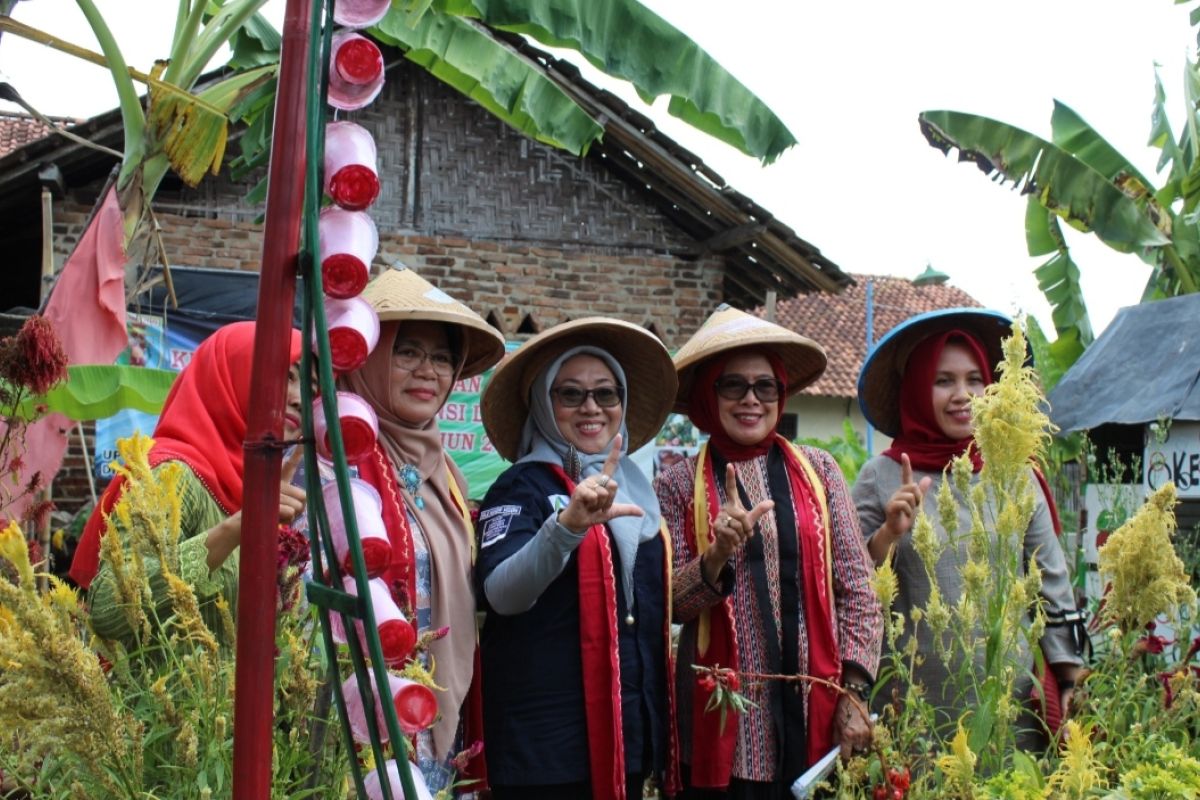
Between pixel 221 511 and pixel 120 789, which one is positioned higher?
pixel 221 511

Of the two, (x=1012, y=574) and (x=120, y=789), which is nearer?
(x=120, y=789)

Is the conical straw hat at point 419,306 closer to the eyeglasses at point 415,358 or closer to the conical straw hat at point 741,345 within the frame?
the eyeglasses at point 415,358

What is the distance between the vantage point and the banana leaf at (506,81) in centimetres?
608

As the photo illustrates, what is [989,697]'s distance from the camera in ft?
5.59

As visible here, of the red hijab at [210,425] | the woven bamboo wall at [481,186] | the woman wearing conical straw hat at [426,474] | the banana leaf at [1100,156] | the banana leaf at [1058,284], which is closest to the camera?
the red hijab at [210,425]

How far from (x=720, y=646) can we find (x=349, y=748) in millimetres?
1711

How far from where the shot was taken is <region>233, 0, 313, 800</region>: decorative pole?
3.63 ft

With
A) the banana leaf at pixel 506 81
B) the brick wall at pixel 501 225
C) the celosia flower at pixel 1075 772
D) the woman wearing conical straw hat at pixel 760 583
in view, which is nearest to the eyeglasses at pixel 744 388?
the woman wearing conical straw hat at pixel 760 583

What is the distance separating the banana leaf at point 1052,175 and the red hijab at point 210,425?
18.1 ft

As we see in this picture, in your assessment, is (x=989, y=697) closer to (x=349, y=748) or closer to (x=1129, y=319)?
(x=349, y=748)

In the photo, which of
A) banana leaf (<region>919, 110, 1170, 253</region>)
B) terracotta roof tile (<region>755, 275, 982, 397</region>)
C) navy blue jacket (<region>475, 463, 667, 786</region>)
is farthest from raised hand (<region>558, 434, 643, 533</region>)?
terracotta roof tile (<region>755, 275, 982, 397</region>)

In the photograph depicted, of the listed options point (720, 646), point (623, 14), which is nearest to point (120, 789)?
point (720, 646)

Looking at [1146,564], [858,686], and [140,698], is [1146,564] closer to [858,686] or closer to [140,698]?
[858,686]

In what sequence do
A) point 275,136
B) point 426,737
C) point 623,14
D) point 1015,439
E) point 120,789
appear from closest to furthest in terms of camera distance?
point 275,136 → point 120,789 → point 1015,439 → point 426,737 → point 623,14
